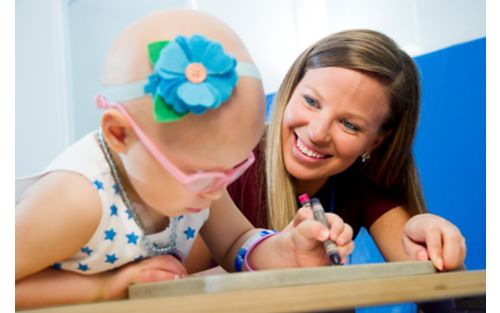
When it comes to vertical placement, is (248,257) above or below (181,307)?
below

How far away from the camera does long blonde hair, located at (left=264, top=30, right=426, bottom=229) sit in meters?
1.25

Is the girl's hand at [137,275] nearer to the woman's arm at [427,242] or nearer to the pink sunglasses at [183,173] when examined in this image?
the pink sunglasses at [183,173]

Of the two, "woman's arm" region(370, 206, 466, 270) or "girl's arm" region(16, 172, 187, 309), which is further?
"woman's arm" region(370, 206, 466, 270)

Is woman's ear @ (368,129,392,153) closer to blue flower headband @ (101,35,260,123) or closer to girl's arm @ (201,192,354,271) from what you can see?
girl's arm @ (201,192,354,271)

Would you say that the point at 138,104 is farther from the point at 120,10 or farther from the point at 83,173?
the point at 120,10

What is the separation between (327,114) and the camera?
1.20 m

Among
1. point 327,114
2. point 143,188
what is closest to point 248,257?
point 143,188

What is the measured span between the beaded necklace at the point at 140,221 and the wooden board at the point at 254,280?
0.13m

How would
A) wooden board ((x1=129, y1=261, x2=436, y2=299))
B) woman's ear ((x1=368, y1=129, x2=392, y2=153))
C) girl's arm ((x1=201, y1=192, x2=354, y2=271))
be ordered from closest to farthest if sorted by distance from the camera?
1. wooden board ((x1=129, y1=261, x2=436, y2=299))
2. girl's arm ((x1=201, y1=192, x2=354, y2=271))
3. woman's ear ((x1=368, y1=129, x2=392, y2=153))

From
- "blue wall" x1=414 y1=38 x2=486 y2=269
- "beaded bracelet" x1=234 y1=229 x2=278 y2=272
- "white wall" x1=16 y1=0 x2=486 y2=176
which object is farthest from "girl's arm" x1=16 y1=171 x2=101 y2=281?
"white wall" x1=16 y1=0 x2=486 y2=176

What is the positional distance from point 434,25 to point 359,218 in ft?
3.64

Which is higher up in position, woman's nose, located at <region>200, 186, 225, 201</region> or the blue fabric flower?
the blue fabric flower

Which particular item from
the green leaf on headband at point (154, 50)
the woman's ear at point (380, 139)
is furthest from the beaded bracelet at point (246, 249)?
the woman's ear at point (380, 139)

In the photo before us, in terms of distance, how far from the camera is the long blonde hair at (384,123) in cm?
125
